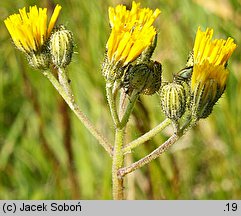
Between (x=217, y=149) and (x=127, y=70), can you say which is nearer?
(x=127, y=70)

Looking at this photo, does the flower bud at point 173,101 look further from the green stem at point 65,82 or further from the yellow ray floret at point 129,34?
the green stem at point 65,82

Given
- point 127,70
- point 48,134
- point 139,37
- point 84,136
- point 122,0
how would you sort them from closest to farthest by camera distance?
point 139,37
point 127,70
point 122,0
point 84,136
point 48,134

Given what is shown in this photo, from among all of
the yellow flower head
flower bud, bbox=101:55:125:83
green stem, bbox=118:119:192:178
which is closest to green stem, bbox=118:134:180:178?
green stem, bbox=118:119:192:178

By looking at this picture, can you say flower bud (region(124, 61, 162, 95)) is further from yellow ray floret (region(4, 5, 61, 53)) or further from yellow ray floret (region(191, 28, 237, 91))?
yellow ray floret (region(4, 5, 61, 53))

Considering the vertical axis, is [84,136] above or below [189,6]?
below

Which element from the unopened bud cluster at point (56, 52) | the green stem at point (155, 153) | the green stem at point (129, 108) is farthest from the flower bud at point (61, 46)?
the green stem at point (155, 153)

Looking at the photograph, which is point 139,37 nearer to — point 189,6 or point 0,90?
point 189,6

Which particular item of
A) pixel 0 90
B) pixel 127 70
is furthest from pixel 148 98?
pixel 127 70
